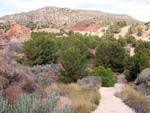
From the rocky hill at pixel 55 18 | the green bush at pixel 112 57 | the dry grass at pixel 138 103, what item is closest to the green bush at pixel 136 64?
the green bush at pixel 112 57

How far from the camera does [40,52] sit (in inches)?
944

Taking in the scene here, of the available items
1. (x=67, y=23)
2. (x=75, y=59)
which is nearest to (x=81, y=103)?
(x=75, y=59)

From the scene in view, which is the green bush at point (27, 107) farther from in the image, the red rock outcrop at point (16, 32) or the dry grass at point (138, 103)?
the red rock outcrop at point (16, 32)

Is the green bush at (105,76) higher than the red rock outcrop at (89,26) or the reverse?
higher

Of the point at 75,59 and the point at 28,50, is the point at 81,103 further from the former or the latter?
the point at 28,50

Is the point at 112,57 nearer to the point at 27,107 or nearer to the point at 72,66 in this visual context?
the point at 72,66

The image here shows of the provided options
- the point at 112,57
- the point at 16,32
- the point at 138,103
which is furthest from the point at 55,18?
the point at 138,103

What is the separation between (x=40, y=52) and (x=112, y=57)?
31.2 feet

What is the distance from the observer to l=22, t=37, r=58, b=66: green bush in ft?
77.5

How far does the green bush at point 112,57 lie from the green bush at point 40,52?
6.50m

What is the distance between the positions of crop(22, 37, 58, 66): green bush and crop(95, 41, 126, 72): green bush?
21.3ft

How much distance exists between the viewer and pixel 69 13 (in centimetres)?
9925

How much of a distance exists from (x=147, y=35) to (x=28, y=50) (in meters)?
33.4

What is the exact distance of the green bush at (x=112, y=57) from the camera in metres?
24.1
